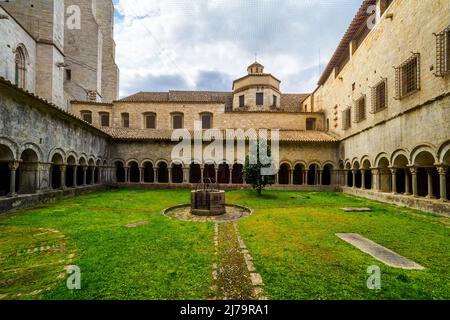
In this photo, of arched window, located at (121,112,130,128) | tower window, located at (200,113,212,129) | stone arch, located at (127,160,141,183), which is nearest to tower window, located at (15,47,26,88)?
arched window, located at (121,112,130,128)

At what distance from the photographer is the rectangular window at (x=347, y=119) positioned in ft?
57.1

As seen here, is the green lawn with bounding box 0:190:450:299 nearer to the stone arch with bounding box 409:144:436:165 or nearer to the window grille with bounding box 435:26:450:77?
the stone arch with bounding box 409:144:436:165

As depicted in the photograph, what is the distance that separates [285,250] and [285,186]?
14849 mm

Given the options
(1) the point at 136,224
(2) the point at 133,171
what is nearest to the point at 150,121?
(2) the point at 133,171

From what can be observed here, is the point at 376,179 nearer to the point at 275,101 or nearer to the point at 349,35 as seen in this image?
the point at 349,35

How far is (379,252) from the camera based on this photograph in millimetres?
4988

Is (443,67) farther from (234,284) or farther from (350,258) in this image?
(234,284)

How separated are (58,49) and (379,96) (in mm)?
26286

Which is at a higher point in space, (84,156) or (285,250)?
(84,156)

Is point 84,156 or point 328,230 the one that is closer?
point 328,230

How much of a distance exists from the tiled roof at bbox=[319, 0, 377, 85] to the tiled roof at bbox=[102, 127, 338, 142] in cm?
647

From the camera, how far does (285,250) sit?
16.4 feet

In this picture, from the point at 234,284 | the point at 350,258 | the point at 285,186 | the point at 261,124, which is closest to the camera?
the point at 234,284

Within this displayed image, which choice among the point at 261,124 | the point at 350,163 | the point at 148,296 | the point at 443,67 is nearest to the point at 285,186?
the point at 350,163
